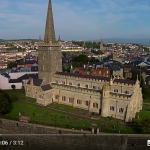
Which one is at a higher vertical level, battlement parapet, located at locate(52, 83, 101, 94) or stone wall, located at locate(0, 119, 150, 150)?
battlement parapet, located at locate(52, 83, 101, 94)

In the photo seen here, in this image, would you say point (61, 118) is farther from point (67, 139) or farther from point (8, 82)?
point (8, 82)

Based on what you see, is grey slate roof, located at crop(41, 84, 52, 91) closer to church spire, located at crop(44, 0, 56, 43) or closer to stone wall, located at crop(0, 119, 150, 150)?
church spire, located at crop(44, 0, 56, 43)

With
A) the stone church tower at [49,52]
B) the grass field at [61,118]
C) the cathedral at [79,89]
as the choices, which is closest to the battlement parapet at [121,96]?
the cathedral at [79,89]

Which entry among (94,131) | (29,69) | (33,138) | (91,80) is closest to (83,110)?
(91,80)

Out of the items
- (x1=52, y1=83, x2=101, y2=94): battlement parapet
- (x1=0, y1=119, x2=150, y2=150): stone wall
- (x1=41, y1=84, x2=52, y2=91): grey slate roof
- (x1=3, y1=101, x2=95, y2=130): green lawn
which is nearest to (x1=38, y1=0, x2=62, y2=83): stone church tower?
(x1=41, y1=84, x2=52, y2=91): grey slate roof

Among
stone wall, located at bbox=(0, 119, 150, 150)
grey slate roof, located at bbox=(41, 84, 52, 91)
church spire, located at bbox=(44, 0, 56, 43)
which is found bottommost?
stone wall, located at bbox=(0, 119, 150, 150)

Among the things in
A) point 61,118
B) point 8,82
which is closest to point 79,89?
point 61,118

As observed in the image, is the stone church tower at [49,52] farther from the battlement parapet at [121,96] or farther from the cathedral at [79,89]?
the battlement parapet at [121,96]

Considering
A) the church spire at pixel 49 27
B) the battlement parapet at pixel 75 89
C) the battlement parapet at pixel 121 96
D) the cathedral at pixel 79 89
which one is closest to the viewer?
the battlement parapet at pixel 121 96

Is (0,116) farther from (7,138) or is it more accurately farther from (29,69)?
(29,69)
